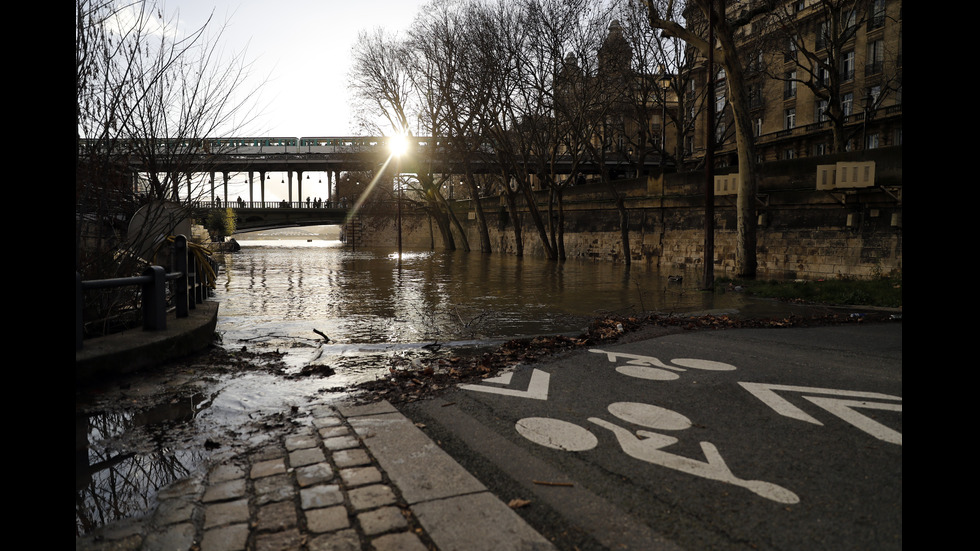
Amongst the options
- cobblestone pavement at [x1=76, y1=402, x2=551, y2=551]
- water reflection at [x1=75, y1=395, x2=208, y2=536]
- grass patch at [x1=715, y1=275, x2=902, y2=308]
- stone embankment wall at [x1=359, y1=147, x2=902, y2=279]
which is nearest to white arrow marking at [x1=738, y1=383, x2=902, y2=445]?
cobblestone pavement at [x1=76, y1=402, x2=551, y2=551]

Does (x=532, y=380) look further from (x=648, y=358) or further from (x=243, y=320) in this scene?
(x=243, y=320)

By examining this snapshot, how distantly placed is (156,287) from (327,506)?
4.22 m

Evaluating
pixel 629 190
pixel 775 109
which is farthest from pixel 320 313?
pixel 775 109

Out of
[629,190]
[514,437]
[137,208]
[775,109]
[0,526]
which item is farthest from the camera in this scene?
[775,109]

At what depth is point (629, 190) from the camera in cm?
3108

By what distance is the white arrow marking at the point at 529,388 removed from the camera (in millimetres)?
5137

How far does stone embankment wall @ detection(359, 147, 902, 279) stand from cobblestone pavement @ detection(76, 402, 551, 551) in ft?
64.5

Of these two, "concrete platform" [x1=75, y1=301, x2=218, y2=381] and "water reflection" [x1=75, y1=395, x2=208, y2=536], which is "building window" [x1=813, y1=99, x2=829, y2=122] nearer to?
"concrete platform" [x1=75, y1=301, x2=218, y2=381]

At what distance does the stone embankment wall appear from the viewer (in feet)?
65.1

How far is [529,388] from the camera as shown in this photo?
212 inches

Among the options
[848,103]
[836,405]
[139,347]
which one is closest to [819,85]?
[848,103]

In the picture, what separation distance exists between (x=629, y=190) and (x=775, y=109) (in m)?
23.9
